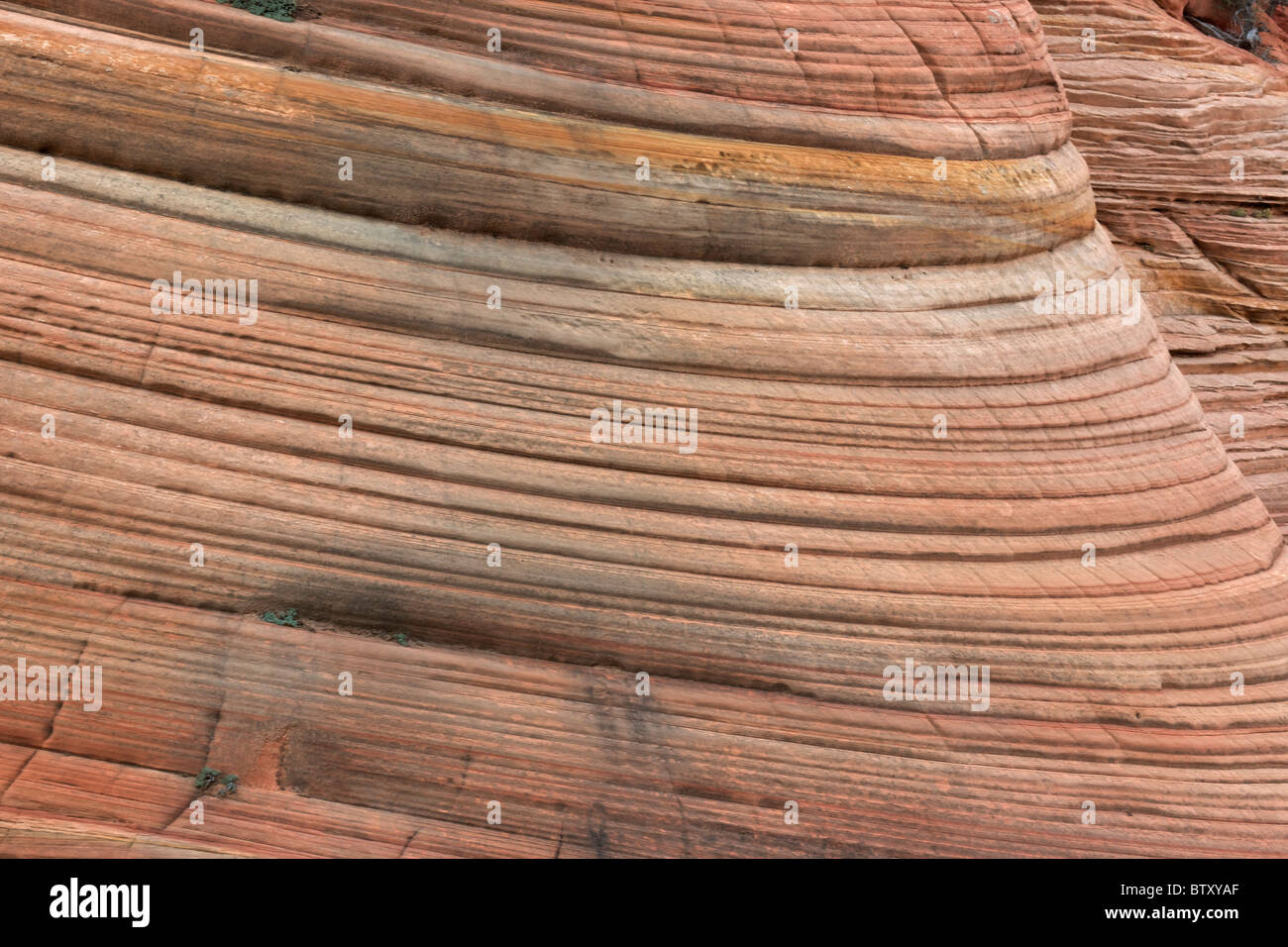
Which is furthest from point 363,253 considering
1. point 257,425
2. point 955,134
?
point 955,134

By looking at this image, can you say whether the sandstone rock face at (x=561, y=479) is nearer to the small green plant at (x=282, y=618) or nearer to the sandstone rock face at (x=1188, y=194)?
the small green plant at (x=282, y=618)

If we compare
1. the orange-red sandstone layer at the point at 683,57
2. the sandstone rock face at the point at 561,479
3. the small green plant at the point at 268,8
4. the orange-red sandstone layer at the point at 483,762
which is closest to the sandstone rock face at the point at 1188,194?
the orange-red sandstone layer at the point at 683,57

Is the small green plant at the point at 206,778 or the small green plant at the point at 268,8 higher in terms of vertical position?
the small green plant at the point at 268,8

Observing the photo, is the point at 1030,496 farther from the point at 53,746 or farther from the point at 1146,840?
the point at 53,746

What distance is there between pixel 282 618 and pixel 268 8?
12.1ft

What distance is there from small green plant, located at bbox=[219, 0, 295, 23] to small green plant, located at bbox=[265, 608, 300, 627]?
357 cm

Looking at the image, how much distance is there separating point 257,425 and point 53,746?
6.05ft

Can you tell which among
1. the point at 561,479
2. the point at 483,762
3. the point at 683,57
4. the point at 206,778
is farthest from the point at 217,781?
the point at 683,57

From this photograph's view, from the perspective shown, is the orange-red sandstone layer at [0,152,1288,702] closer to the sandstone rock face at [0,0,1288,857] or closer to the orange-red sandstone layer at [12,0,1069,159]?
the sandstone rock face at [0,0,1288,857]

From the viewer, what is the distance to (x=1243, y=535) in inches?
309

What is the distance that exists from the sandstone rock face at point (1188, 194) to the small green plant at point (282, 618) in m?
9.51

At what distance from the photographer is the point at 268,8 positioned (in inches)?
259

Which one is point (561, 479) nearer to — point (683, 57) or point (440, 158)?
point (440, 158)

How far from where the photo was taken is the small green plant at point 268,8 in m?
6.56
